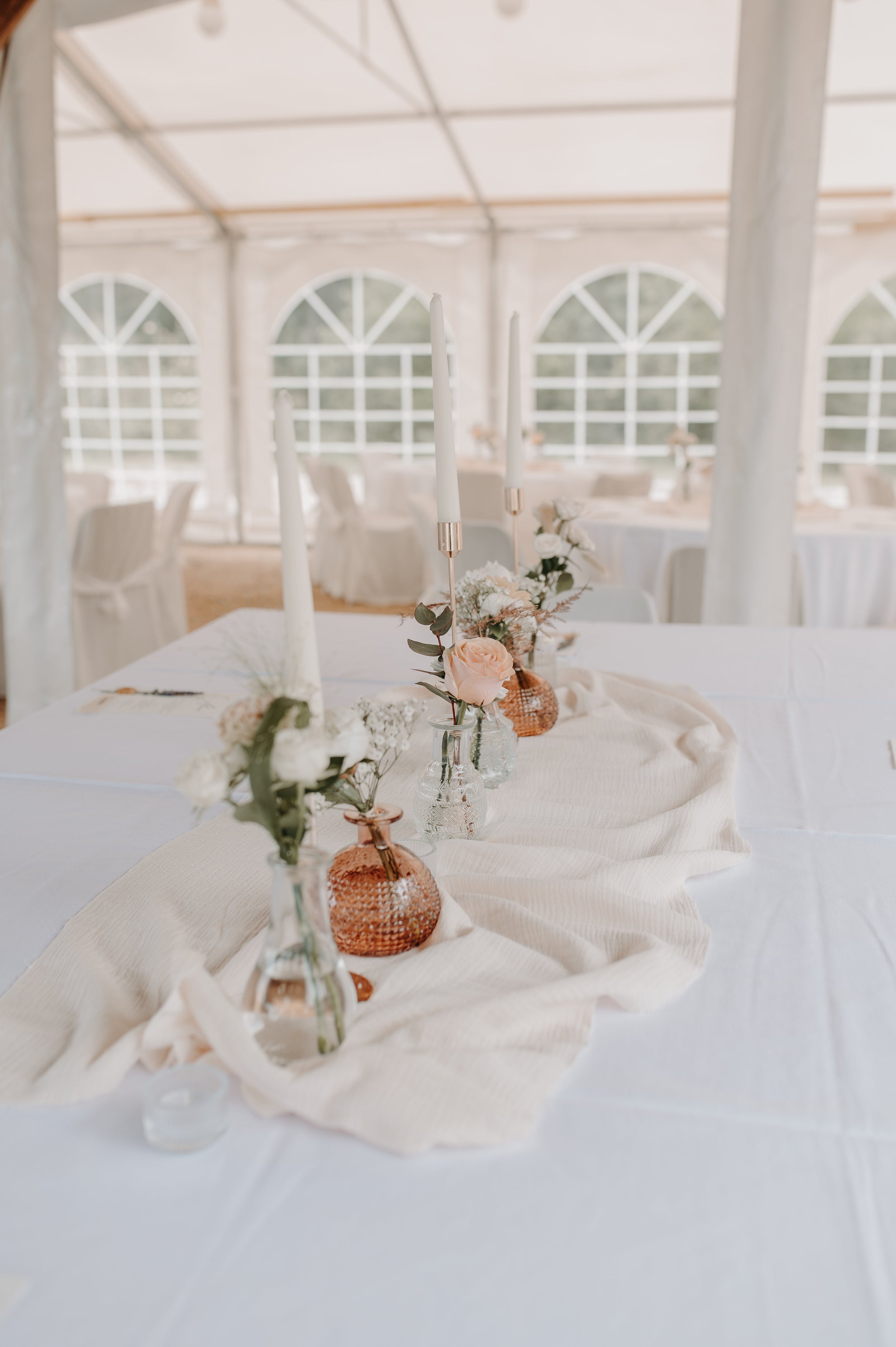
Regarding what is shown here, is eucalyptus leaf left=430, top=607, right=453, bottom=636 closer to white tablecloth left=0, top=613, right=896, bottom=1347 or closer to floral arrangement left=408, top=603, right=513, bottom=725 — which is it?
floral arrangement left=408, top=603, right=513, bottom=725

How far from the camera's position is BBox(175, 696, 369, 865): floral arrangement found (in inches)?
28.1

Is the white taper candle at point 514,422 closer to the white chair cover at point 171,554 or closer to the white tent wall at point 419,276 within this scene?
the white chair cover at point 171,554

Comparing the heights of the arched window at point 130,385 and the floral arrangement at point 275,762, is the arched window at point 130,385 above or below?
above

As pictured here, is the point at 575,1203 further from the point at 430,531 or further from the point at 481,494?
the point at 481,494

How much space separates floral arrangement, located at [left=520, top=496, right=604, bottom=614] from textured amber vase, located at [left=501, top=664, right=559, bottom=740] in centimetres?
11

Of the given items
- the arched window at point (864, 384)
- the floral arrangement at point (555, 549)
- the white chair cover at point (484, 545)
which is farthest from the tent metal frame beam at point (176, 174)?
the floral arrangement at point (555, 549)

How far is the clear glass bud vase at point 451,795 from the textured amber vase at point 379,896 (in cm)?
23

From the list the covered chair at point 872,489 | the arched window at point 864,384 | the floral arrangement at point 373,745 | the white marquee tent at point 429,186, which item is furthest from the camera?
the arched window at point 864,384

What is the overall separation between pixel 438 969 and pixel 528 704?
0.72 m

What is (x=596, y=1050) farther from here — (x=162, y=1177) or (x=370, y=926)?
(x=162, y=1177)

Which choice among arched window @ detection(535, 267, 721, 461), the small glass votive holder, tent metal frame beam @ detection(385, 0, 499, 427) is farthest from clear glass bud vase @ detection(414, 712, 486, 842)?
arched window @ detection(535, 267, 721, 461)

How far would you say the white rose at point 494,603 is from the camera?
132 cm

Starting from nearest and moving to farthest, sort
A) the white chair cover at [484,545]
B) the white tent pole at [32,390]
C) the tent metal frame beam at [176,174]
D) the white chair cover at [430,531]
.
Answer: the white tent pole at [32,390] < the white chair cover at [484,545] < the white chair cover at [430,531] < the tent metal frame beam at [176,174]

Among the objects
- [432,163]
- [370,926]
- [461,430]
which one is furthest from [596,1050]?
[461,430]
